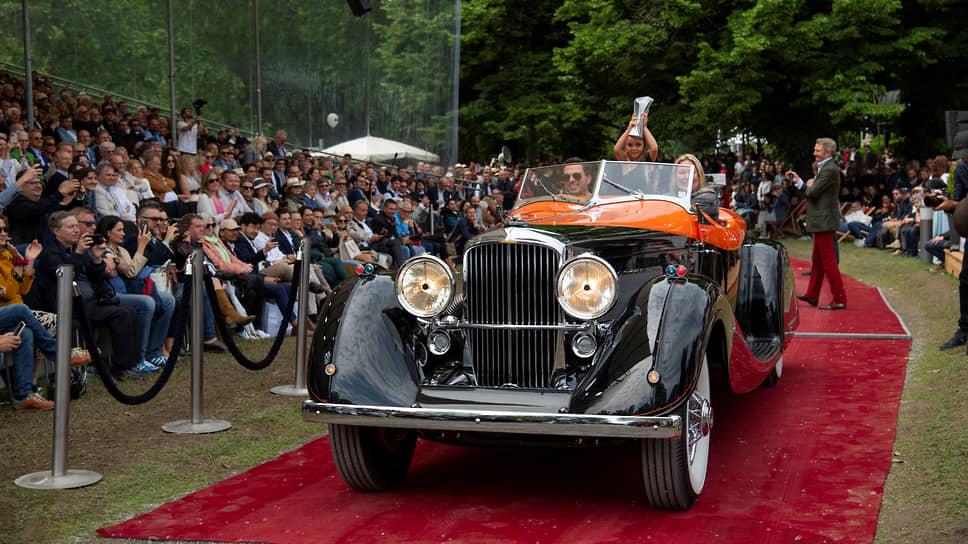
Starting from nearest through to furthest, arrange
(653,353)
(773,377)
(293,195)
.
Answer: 1. (653,353)
2. (773,377)
3. (293,195)

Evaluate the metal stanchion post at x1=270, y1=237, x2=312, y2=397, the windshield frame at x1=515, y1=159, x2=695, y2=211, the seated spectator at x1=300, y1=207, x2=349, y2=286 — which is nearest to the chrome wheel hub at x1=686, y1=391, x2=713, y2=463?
the windshield frame at x1=515, y1=159, x2=695, y2=211

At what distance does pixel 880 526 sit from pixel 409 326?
2691 millimetres

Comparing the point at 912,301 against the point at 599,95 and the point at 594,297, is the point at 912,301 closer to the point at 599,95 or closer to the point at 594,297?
the point at 594,297

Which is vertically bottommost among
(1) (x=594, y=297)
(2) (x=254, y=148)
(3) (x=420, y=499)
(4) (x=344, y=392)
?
(3) (x=420, y=499)

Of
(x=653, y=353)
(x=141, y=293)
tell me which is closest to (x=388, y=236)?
(x=141, y=293)

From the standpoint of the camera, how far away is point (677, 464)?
15.8 ft

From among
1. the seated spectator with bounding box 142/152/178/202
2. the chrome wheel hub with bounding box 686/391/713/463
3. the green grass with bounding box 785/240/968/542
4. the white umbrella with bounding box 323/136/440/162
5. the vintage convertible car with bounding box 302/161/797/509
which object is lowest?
the green grass with bounding box 785/240/968/542

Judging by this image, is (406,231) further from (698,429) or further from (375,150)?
(698,429)

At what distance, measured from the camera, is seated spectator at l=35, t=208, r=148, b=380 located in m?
7.62

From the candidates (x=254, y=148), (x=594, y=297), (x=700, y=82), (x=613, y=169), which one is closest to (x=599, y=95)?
(x=700, y=82)

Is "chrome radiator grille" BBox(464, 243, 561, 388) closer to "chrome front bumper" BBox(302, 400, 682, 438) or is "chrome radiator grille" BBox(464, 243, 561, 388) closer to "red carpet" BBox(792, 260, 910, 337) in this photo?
"chrome front bumper" BBox(302, 400, 682, 438)

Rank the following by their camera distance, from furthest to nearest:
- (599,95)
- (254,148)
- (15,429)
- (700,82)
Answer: (599,95), (700,82), (254,148), (15,429)

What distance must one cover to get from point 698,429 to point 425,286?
1.70 metres

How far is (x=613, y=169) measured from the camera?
7.06 metres
